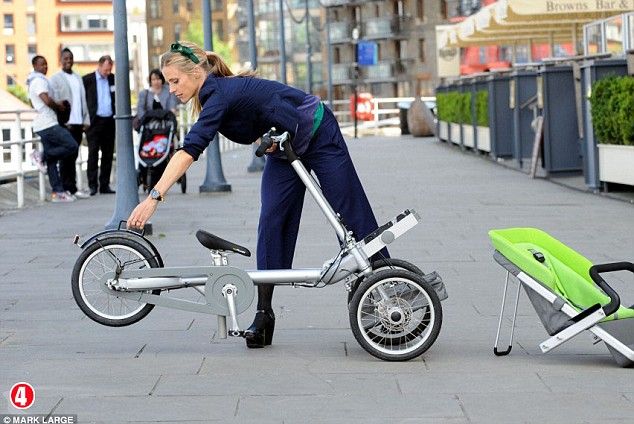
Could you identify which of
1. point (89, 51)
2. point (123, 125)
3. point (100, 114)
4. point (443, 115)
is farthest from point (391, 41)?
point (123, 125)

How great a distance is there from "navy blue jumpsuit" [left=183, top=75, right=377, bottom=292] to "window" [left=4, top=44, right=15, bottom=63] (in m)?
145

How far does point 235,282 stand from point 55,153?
12244mm

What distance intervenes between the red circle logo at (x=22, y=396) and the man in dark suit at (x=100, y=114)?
14.6m

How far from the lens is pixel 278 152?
8.06m

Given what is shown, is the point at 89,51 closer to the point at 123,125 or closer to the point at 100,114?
the point at 100,114

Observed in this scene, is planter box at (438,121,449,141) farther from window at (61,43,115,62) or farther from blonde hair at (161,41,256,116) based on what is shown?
window at (61,43,115,62)

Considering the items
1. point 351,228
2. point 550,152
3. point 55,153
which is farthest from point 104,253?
point 550,152

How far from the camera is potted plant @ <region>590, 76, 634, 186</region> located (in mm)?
17672

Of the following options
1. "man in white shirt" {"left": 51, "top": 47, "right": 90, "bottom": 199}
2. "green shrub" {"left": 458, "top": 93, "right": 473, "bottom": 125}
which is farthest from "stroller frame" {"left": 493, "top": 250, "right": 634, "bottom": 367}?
"green shrub" {"left": 458, "top": 93, "right": 473, "bottom": 125}

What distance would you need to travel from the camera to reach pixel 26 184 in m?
22.5

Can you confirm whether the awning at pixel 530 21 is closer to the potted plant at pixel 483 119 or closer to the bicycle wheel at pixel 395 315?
the potted plant at pixel 483 119

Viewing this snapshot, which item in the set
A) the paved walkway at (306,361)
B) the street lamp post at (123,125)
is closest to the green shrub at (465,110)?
the street lamp post at (123,125)

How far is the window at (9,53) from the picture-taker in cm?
15100

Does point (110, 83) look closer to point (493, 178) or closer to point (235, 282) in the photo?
point (493, 178)
